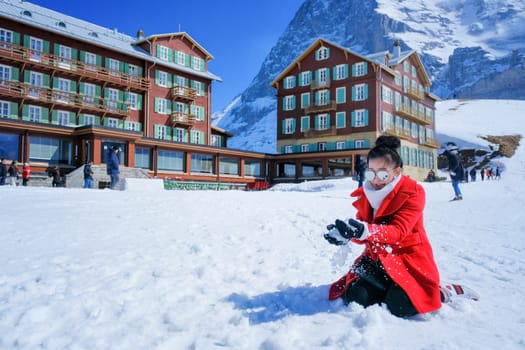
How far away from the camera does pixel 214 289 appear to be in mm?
3330

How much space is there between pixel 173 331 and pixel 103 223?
4740mm

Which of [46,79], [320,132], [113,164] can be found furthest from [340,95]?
[46,79]

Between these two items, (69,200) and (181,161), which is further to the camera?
(181,161)

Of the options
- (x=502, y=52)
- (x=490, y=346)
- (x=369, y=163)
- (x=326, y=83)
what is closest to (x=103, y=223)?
(x=369, y=163)

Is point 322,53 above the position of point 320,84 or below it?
above

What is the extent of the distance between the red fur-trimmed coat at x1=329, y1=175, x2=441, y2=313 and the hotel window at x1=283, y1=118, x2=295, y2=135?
35.9 m

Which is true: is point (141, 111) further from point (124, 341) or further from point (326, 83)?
point (124, 341)

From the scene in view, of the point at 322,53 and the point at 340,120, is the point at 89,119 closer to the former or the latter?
the point at 340,120

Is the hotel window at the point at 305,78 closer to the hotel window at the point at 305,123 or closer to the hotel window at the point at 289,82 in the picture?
the hotel window at the point at 289,82

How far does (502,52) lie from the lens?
133m

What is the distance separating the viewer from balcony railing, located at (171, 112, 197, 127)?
102 ft

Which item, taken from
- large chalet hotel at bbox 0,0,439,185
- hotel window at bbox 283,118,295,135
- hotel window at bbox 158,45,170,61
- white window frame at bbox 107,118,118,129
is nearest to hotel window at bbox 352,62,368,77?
large chalet hotel at bbox 0,0,439,185

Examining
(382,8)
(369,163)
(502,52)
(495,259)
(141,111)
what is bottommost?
(495,259)

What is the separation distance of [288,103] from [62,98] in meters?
22.1
